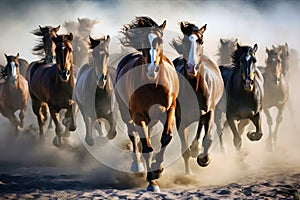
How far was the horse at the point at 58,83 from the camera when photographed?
26.3 feet

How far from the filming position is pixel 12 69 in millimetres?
11914

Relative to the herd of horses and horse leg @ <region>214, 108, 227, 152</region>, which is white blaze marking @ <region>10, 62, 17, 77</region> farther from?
horse leg @ <region>214, 108, 227, 152</region>

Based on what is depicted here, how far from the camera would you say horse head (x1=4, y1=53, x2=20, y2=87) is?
11881mm

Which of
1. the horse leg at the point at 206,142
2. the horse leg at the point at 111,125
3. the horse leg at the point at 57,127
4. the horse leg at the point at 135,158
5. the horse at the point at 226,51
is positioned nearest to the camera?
the horse leg at the point at 206,142

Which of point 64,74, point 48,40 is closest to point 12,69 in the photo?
point 48,40

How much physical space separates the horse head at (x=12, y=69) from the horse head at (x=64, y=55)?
4.18 metres

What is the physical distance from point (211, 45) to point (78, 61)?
38.2ft

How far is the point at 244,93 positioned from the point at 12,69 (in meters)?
6.43

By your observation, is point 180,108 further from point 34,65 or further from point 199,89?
point 34,65

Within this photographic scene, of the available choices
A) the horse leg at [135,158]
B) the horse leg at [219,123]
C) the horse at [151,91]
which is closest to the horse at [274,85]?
the horse leg at [219,123]

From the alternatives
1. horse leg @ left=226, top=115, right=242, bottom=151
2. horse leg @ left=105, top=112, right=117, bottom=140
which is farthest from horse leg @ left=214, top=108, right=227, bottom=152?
horse leg @ left=105, top=112, right=117, bottom=140

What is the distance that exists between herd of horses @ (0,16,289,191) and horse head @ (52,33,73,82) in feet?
0.06

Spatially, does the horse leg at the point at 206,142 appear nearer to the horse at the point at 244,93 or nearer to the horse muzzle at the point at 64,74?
the horse at the point at 244,93

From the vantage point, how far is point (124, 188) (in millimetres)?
6605
